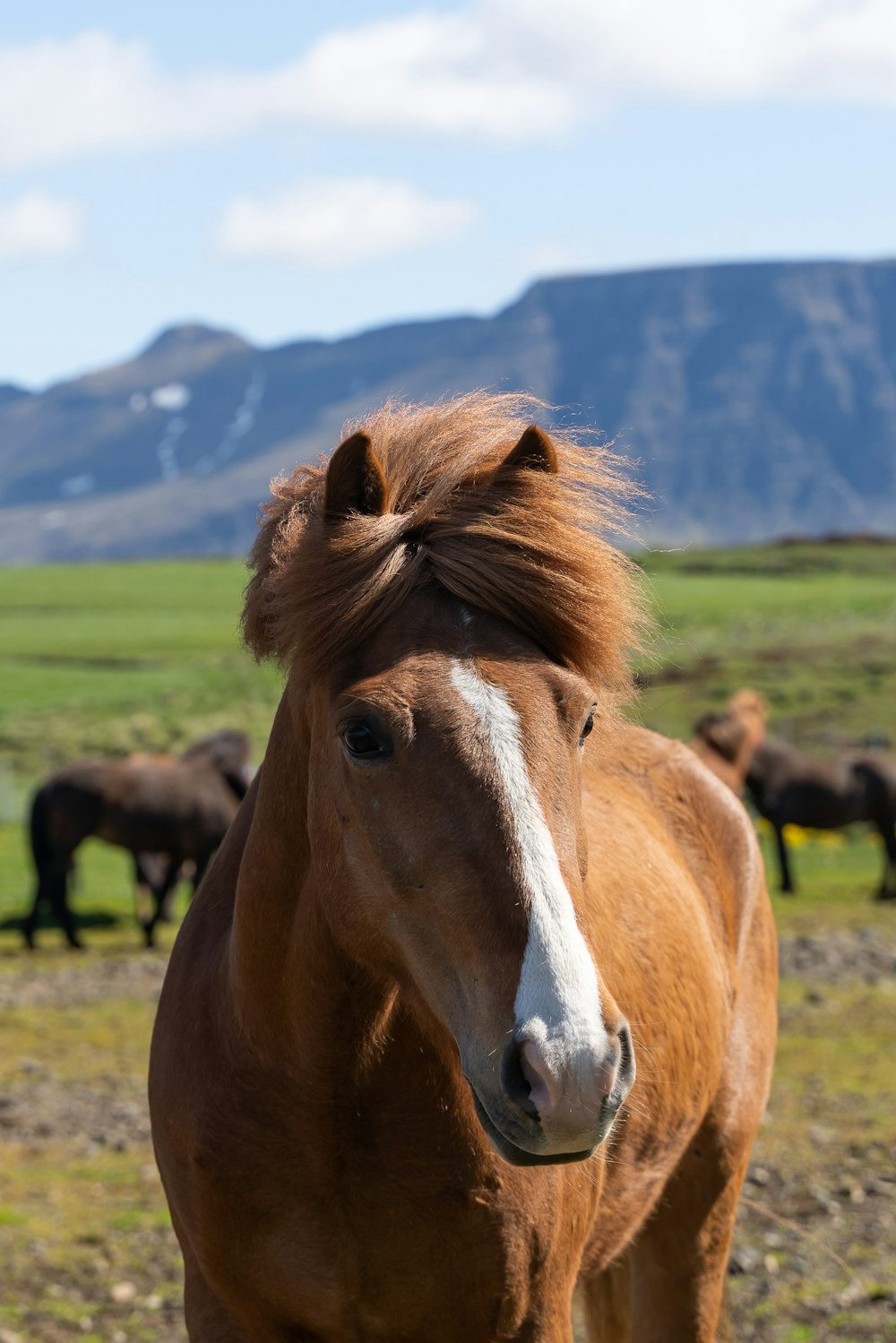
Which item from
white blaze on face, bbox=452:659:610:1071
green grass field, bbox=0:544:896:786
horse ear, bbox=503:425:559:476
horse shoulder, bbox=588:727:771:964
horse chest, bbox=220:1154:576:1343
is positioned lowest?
green grass field, bbox=0:544:896:786

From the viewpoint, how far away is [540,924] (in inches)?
84.4

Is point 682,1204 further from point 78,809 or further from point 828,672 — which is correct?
point 828,672

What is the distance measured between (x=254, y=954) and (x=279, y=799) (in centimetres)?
33

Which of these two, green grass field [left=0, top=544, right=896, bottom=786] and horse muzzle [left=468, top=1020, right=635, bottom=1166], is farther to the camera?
green grass field [left=0, top=544, right=896, bottom=786]

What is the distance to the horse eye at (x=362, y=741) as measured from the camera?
2.40 meters

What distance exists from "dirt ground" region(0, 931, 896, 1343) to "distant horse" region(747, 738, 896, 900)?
23.8ft

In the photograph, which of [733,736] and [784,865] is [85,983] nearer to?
[733,736]

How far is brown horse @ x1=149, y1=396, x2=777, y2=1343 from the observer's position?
2219mm

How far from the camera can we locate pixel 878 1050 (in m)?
9.13

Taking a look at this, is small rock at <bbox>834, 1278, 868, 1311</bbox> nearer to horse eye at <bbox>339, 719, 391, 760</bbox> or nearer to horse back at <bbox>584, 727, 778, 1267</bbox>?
horse back at <bbox>584, 727, 778, 1267</bbox>

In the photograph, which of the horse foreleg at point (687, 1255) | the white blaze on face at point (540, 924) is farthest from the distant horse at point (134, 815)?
the white blaze on face at point (540, 924)

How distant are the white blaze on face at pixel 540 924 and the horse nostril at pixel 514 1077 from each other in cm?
4

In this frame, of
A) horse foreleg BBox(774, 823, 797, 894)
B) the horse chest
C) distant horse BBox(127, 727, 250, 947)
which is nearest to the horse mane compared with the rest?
the horse chest

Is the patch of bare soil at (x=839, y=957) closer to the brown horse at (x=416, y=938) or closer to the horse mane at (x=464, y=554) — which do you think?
the brown horse at (x=416, y=938)
